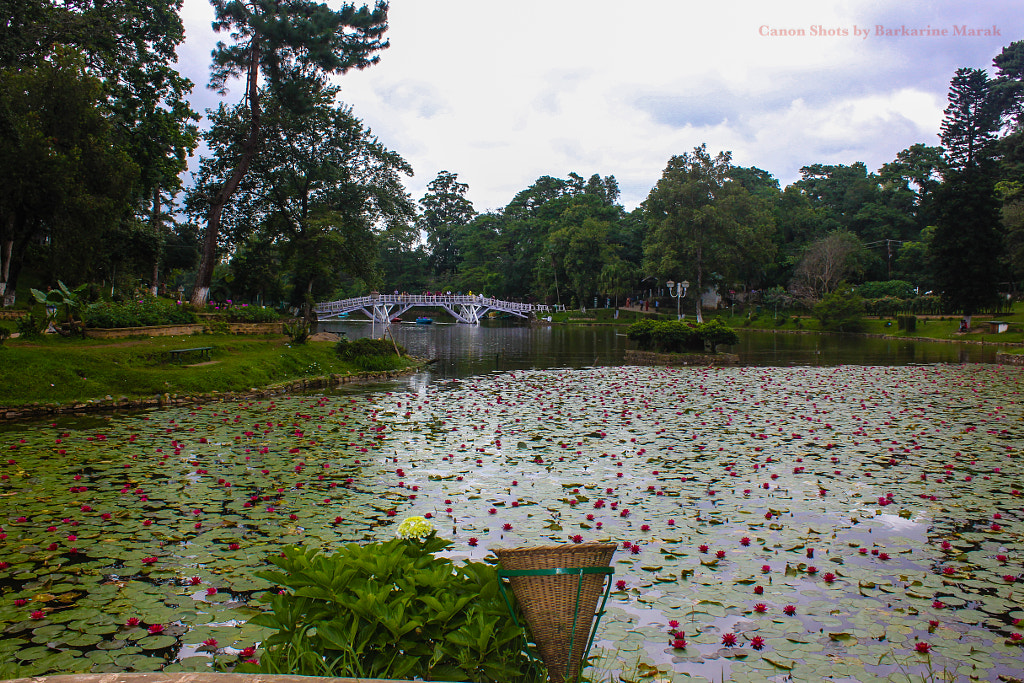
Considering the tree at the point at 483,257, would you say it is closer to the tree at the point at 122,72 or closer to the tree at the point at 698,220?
the tree at the point at 698,220

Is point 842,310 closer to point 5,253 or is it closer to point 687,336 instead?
point 687,336

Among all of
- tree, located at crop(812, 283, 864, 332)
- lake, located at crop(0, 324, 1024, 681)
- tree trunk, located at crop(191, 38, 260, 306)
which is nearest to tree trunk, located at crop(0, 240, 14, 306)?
tree trunk, located at crop(191, 38, 260, 306)

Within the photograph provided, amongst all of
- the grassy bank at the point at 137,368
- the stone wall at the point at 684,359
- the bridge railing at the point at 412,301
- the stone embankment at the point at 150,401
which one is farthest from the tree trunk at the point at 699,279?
the stone embankment at the point at 150,401

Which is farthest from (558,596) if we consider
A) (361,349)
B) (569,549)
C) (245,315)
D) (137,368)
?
(245,315)

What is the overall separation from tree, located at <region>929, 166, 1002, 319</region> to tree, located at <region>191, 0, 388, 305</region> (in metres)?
37.7

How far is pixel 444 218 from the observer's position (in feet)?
351

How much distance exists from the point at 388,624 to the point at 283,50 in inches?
1194

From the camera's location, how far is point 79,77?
78.8ft

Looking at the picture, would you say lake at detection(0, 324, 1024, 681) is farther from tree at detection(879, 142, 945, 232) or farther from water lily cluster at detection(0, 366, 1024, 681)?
tree at detection(879, 142, 945, 232)

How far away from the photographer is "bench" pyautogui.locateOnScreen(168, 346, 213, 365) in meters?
17.4

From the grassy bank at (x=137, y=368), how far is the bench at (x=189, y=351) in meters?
0.18

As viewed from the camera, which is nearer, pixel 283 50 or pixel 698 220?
pixel 283 50

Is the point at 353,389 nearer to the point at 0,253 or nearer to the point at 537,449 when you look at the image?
the point at 537,449

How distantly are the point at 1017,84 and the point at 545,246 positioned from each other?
52.3m
